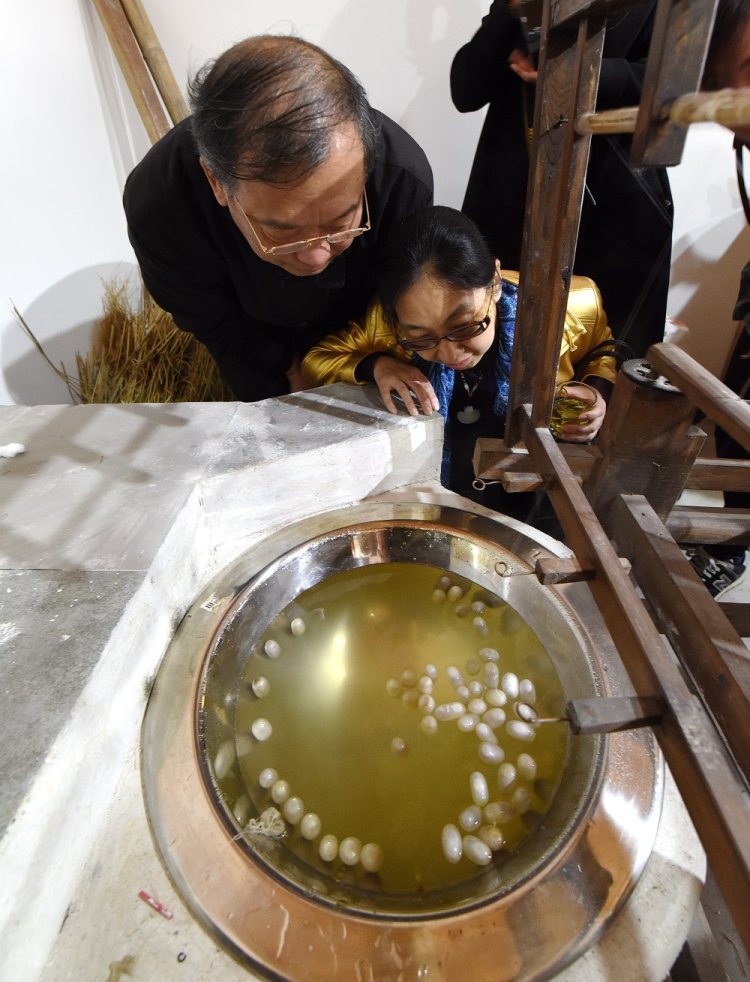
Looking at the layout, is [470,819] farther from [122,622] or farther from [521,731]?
[122,622]

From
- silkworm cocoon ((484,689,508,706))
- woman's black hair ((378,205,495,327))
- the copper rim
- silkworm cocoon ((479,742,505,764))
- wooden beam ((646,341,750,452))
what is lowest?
silkworm cocoon ((479,742,505,764))

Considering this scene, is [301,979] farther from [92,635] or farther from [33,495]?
[33,495]

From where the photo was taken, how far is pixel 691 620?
0.99 m

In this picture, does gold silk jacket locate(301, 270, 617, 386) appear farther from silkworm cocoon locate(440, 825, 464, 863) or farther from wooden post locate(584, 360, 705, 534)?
silkworm cocoon locate(440, 825, 464, 863)

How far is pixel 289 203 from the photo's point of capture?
112cm

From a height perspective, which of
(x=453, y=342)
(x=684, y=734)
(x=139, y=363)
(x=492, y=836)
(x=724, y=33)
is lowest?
(x=492, y=836)

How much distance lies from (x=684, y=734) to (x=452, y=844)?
1.99 feet

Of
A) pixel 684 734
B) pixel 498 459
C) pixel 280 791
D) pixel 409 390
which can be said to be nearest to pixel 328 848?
pixel 280 791

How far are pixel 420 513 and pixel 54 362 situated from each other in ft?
6.93

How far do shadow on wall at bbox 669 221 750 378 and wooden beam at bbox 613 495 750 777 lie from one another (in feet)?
7.97

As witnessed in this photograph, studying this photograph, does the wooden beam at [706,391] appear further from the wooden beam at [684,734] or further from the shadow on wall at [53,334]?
the shadow on wall at [53,334]

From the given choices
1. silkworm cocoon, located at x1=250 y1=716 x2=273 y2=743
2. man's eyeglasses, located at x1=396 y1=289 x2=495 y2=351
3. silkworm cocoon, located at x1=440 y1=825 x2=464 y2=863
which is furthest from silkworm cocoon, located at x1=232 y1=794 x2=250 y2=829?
man's eyeglasses, located at x1=396 y1=289 x2=495 y2=351

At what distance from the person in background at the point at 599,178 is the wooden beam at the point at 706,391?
0.83 m

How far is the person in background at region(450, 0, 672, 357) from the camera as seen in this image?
1637 millimetres
